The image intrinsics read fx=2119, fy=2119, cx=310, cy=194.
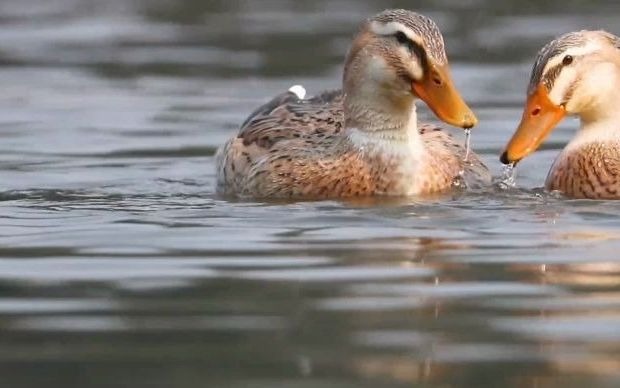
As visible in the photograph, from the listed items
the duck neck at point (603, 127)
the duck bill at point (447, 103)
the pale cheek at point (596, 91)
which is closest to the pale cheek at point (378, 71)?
the duck bill at point (447, 103)

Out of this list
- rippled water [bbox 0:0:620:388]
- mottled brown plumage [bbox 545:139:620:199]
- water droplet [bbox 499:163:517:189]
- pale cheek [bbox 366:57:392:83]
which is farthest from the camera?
water droplet [bbox 499:163:517:189]

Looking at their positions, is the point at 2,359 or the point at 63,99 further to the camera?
the point at 63,99

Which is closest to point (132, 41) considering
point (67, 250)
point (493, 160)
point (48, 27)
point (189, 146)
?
point (48, 27)

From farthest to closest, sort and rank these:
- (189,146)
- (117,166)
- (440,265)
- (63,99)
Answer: (63,99) < (189,146) < (117,166) < (440,265)

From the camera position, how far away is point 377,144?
12.4 m

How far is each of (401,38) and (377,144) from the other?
2.32 feet

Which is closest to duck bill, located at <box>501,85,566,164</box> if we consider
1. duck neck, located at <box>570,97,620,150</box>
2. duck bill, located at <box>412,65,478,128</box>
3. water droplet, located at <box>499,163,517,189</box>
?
duck bill, located at <box>412,65,478,128</box>

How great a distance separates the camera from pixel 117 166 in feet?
45.2

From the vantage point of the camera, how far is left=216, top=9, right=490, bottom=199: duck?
12000 millimetres

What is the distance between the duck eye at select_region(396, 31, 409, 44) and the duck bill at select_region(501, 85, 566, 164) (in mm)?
771

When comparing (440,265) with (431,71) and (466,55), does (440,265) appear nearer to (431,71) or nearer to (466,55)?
(431,71)

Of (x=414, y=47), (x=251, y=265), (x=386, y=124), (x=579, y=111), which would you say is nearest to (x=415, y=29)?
(x=414, y=47)

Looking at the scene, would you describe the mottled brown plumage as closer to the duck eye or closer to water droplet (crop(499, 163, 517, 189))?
water droplet (crop(499, 163, 517, 189))

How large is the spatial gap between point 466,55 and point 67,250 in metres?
9.27
